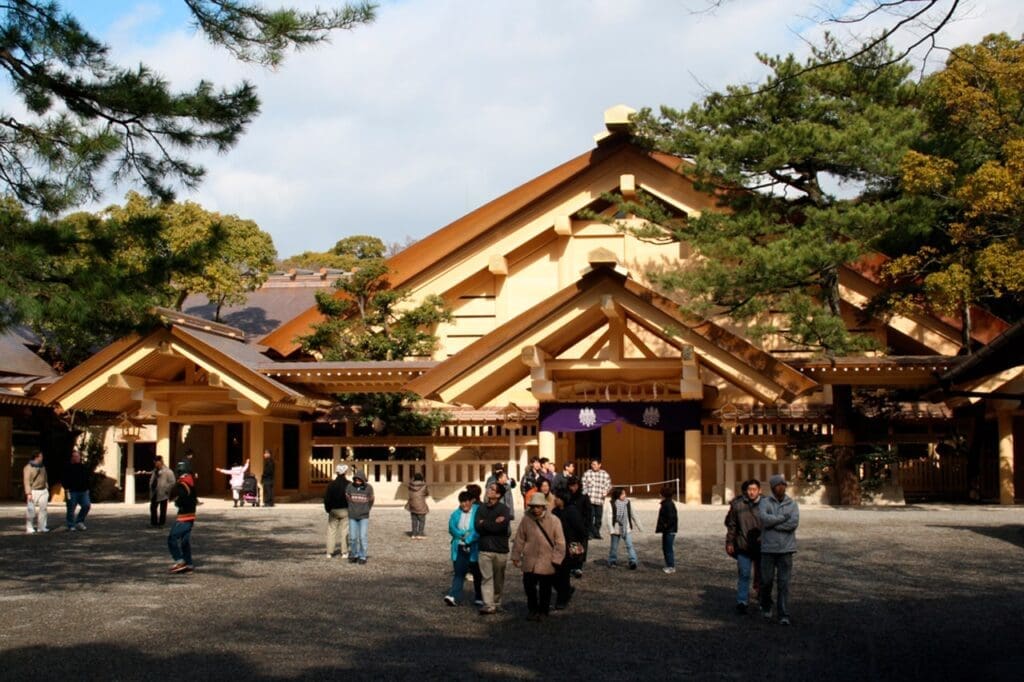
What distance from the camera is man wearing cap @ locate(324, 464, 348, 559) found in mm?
16594

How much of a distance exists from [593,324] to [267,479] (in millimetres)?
8174

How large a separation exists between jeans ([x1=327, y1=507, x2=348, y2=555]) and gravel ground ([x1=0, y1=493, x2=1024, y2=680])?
332 mm

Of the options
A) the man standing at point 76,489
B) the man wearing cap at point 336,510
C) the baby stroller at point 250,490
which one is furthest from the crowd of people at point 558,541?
the baby stroller at point 250,490

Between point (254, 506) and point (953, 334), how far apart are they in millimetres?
16543

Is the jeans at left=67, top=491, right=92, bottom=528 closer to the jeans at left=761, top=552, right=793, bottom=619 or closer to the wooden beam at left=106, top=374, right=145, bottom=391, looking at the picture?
the wooden beam at left=106, top=374, right=145, bottom=391

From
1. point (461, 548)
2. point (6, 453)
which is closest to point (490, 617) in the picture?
point (461, 548)

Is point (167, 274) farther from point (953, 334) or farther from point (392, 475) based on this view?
point (953, 334)

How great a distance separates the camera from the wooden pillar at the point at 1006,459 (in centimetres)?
2620

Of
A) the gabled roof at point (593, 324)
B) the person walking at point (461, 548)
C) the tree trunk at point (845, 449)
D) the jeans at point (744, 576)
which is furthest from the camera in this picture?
the tree trunk at point (845, 449)

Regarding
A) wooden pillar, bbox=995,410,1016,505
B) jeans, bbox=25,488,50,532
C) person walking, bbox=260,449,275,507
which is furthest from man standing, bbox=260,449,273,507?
wooden pillar, bbox=995,410,1016,505

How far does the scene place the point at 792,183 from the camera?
85.5 ft

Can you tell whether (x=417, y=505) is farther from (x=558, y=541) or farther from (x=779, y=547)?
(x=779, y=547)

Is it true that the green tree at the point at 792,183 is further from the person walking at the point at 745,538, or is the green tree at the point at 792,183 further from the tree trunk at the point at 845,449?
the person walking at the point at 745,538

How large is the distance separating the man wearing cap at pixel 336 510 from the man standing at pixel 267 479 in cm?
1018
